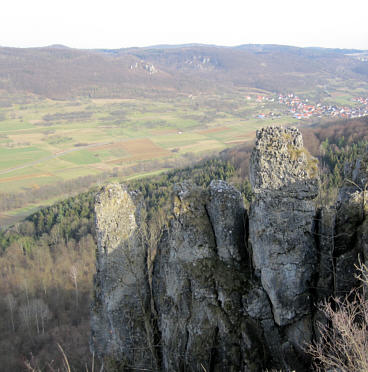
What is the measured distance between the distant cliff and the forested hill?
475cm

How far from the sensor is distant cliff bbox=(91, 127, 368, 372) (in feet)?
38.6

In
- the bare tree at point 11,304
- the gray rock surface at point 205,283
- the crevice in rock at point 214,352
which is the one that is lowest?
the bare tree at point 11,304

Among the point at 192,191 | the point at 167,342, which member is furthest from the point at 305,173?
the point at 167,342

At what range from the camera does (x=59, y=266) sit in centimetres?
4659

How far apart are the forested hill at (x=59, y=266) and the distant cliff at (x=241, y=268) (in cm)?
475

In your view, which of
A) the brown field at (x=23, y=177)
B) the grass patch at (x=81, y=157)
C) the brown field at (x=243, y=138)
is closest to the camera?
the brown field at (x=23, y=177)

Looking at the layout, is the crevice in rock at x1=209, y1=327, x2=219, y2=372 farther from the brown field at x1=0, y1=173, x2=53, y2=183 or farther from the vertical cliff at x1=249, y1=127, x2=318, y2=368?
the brown field at x1=0, y1=173, x2=53, y2=183

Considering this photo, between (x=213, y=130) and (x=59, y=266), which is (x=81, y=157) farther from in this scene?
(x=59, y=266)

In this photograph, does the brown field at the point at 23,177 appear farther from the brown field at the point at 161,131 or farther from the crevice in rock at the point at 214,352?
the crevice in rock at the point at 214,352

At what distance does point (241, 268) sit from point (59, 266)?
131 feet

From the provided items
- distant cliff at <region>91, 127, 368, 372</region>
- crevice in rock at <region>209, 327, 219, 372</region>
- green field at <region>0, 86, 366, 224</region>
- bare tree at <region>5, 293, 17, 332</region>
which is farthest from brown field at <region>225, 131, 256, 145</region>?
crevice in rock at <region>209, 327, 219, 372</region>

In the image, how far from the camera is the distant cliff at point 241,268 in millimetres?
11758

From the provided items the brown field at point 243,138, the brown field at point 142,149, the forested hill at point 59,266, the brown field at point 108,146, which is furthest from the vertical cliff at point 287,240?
the brown field at point 108,146

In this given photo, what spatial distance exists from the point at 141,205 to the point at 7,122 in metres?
199
